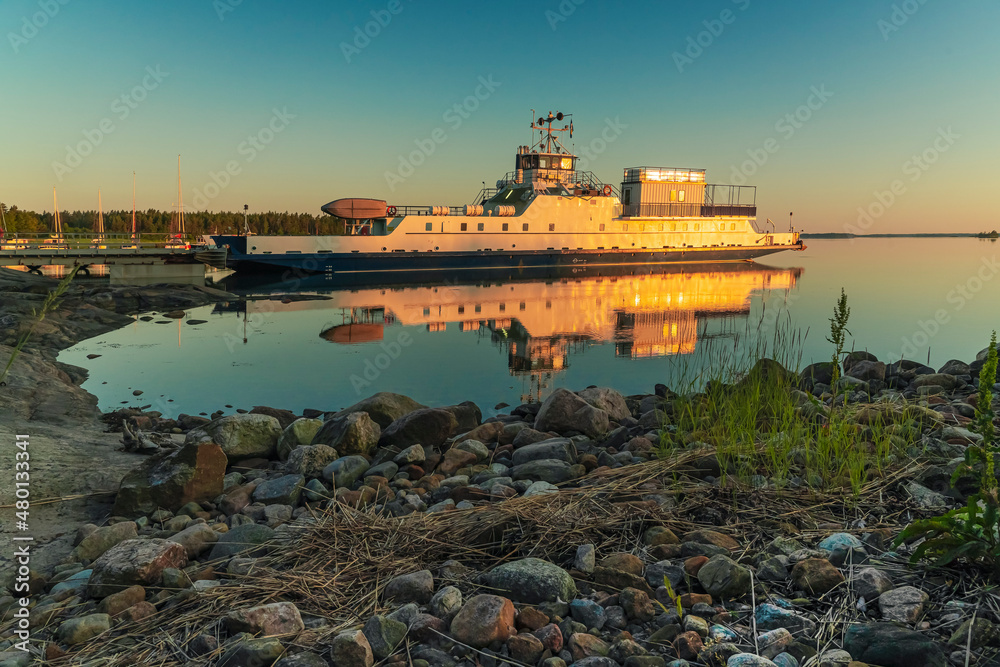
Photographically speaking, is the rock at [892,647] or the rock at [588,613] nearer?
the rock at [892,647]

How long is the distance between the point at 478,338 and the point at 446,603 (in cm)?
1306

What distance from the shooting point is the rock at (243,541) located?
300 centimetres

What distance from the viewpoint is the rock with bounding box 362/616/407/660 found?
2070mm

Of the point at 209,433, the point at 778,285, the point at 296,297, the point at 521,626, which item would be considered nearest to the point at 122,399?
the point at 209,433

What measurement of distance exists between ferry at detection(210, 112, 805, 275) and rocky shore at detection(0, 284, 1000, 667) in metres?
27.9

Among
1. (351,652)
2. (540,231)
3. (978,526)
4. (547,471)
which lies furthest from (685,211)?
(351,652)

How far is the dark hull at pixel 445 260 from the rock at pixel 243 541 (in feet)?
94.1

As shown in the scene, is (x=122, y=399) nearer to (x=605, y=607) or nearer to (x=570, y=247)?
(x=605, y=607)

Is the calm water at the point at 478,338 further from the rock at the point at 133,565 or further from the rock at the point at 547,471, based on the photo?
the rock at the point at 133,565

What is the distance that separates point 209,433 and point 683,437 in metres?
3.86

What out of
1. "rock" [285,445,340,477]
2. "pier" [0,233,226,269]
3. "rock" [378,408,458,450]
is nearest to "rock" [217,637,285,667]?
"rock" [285,445,340,477]

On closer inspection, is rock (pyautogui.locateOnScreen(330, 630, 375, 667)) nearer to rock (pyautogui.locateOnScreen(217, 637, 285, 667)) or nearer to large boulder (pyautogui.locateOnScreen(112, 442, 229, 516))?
rock (pyautogui.locateOnScreen(217, 637, 285, 667))

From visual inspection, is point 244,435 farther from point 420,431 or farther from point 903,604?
point 903,604

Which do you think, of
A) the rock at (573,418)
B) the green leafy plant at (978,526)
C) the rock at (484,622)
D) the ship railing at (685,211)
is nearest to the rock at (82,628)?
the rock at (484,622)
